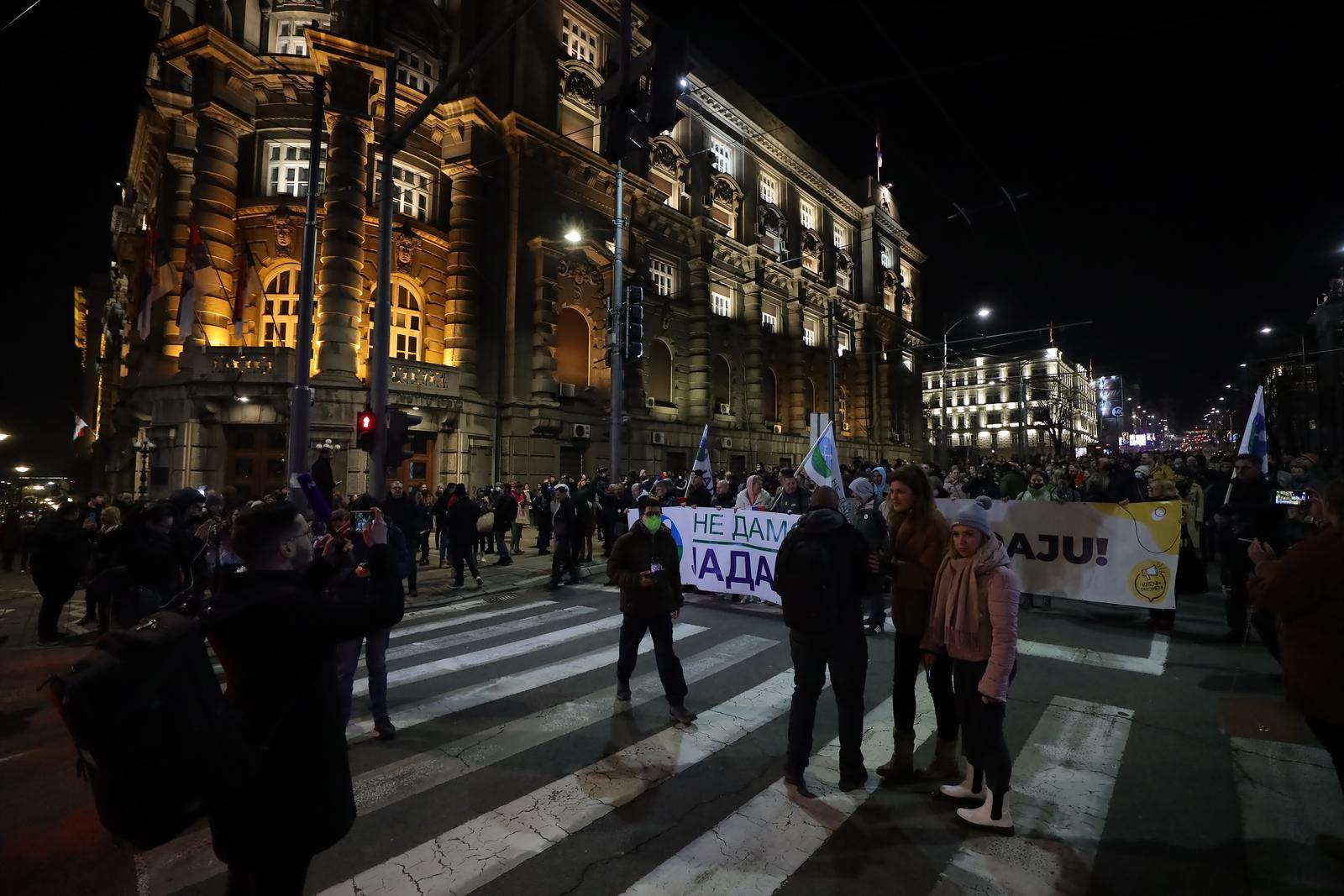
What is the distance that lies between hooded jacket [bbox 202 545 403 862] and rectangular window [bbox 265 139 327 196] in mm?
21151

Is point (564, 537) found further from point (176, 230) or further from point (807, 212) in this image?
point (807, 212)

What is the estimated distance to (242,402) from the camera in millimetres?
17984

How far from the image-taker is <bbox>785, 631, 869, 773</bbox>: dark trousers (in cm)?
427

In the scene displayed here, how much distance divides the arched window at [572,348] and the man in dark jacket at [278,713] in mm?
22870

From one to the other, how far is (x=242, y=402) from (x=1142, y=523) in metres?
20.9

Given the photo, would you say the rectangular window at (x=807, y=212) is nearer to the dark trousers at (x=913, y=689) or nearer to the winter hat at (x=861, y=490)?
the winter hat at (x=861, y=490)

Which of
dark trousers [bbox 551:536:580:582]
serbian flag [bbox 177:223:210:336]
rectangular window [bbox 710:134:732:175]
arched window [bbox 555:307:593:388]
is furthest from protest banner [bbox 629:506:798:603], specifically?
rectangular window [bbox 710:134:732:175]

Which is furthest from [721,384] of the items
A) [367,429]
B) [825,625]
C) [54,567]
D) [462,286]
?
[825,625]

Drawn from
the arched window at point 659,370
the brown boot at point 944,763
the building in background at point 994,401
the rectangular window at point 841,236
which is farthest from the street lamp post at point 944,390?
the building in background at point 994,401

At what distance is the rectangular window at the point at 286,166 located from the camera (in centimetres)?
1938

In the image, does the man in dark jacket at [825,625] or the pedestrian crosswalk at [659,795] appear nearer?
the pedestrian crosswalk at [659,795]

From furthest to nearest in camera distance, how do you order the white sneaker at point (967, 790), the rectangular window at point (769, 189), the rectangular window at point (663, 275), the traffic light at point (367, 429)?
the rectangular window at point (769, 189)
the rectangular window at point (663, 275)
the traffic light at point (367, 429)
the white sneaker at point (967, 790)

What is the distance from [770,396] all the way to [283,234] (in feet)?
85.4

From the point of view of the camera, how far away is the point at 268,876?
2.29 m
